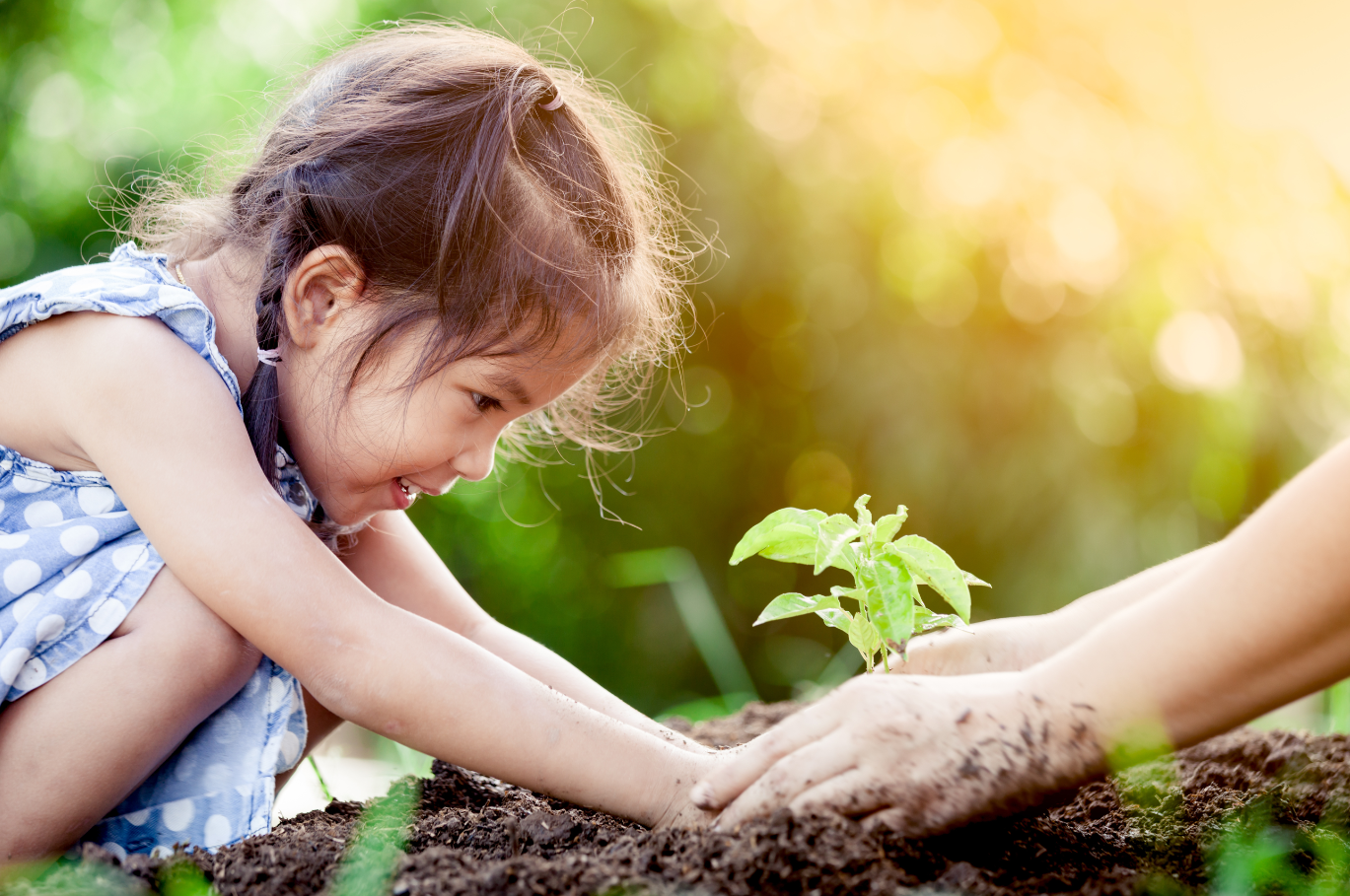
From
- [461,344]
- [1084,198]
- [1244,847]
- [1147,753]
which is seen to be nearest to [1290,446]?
[1084,198]

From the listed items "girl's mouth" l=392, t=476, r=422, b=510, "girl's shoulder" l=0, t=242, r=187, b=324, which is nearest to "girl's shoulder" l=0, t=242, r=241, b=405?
"girl's shoulder" l=0, t=242, r=187, b=324

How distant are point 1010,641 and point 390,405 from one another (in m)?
0.95

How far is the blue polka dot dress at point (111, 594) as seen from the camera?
1.18m

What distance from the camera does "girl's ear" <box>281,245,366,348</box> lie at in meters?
1.36

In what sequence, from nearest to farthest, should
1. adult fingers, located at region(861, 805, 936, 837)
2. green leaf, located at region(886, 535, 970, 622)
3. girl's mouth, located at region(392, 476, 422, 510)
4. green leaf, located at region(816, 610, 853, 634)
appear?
adult fingers, located at region(861, 805, 936, 837) → green leaf, located at region(886, 535, 970, 622) → green leaf, located at region(816, 610, 853, 634) → girl's mouth, located at region(392, 476, 422, 510)

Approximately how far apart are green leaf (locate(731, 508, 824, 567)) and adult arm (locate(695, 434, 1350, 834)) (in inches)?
8.1

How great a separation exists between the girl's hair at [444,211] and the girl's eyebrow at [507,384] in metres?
0.04

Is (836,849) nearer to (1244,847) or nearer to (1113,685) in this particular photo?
(1113,685)

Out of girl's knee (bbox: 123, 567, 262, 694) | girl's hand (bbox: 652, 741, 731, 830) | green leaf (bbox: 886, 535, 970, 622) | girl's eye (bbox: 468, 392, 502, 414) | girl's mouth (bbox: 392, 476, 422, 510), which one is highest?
green leaf (bbox: 886, 535, 970, 622)

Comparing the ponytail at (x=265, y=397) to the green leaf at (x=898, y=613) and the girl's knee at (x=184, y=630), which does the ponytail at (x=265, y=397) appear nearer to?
the girl's knee at (x=184, y=630)

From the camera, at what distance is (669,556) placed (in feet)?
9.11

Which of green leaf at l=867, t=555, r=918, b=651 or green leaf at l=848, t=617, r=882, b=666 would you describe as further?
green leaf at l=848, t=617, r=882, b=666

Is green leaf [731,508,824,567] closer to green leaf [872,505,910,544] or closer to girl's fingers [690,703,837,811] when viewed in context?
green leaf [872,505,910,544]

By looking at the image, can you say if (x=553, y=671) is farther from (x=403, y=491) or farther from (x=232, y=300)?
(x=232, y=300)
